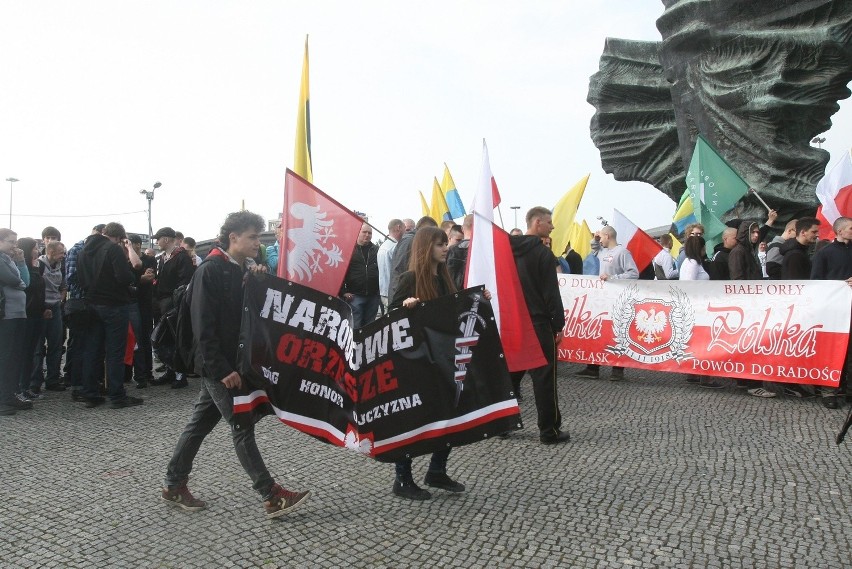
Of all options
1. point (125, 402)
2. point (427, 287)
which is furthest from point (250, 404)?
point (125, 402)

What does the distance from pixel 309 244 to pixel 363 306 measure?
4.50 metres

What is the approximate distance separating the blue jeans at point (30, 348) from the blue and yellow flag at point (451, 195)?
8.43 meters

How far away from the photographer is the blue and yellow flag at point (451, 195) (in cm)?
1506

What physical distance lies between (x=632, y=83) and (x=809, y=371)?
899 cm

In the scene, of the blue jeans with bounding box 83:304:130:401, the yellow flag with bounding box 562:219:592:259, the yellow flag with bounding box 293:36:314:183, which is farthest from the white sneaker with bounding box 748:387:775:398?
the yellow flag with bounding box 562:219:592:259

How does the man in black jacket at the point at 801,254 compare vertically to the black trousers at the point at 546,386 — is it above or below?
above

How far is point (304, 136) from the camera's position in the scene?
21.8 ft

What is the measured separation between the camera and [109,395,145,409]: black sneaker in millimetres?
7812

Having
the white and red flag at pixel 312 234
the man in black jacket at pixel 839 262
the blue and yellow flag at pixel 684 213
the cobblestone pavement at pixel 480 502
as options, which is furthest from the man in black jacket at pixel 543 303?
the blue and yellow flag at pixel 684 213

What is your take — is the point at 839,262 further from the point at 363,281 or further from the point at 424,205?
the point at 424,205

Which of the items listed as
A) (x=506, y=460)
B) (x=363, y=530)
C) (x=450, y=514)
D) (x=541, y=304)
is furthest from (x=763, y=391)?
(x=363, y=530)

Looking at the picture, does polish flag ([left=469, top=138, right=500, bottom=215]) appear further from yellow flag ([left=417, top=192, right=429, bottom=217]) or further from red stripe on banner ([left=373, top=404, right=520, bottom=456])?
yellow flag ([left=417, top=192, right=429, bottom=217])

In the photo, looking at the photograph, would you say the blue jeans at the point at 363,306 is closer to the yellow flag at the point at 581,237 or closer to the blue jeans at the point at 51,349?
the blue jeans at the point at 51,349

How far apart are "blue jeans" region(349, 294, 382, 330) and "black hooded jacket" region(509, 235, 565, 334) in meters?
3.77
